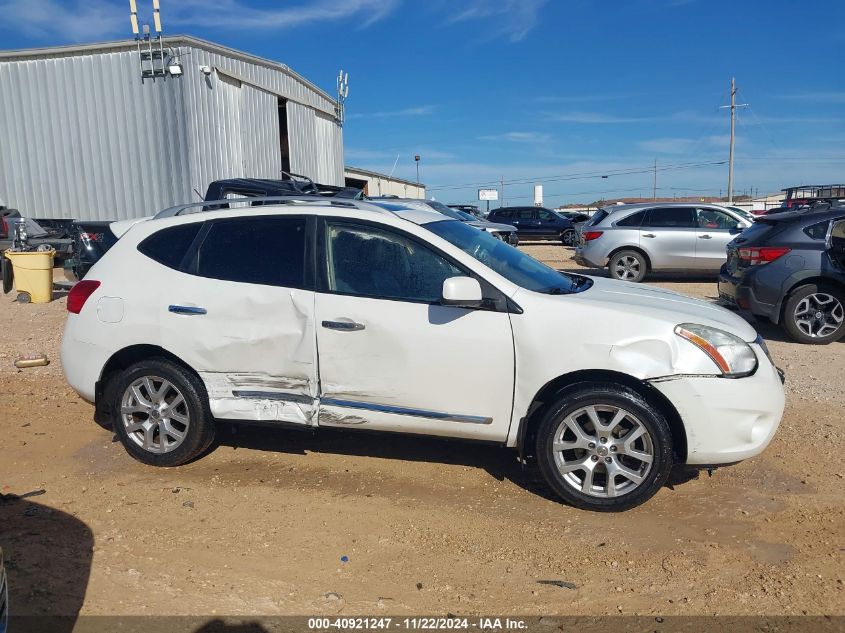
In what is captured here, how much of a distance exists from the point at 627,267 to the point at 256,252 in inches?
426

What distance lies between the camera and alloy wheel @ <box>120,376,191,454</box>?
477cm

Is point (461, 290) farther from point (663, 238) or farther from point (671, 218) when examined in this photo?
point (671, 218)

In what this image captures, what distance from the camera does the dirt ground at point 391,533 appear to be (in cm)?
329

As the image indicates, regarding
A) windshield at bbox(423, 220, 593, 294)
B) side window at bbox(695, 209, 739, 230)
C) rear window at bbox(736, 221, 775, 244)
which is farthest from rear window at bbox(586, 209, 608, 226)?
windshield at bbox(423, 220, 593, 294)

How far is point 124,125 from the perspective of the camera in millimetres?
16109

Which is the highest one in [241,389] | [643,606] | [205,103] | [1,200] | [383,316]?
[205,103]

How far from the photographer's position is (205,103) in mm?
15852

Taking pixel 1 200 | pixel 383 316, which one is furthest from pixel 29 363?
pixel 1 200

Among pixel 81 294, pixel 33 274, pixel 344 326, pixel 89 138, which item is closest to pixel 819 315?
pixel 344 326

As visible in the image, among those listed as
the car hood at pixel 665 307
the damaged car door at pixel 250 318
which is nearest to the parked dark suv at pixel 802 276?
the car hood at pixel 665 307

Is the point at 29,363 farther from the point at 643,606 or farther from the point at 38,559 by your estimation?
the point at 643,606

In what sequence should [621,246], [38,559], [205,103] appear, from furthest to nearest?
[205,103], [621,246], [38,559]

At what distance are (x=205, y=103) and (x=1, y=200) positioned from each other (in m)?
5.65

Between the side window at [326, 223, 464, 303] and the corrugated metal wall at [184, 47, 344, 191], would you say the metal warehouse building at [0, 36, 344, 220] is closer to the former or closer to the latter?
the corrugated metal wall at [184, 47, 344, 191]
